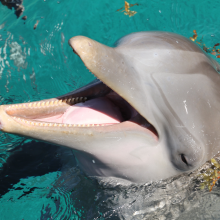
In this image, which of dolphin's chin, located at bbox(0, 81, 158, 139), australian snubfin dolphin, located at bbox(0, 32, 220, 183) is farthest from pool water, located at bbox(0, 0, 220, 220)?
dolphin's chin, located at bbox(0, 81, 158, 139)

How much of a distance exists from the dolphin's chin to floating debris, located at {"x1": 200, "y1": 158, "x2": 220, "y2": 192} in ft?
→ 3.01

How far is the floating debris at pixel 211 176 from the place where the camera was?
3.49 metres

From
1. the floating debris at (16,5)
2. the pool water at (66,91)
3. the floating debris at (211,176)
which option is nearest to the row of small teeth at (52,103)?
the pool water at (66,91)

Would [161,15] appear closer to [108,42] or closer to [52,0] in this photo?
[108,42]

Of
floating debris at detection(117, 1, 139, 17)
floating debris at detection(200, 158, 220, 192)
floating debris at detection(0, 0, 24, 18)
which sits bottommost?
floating debris at detection(200, 158, 220, 192)

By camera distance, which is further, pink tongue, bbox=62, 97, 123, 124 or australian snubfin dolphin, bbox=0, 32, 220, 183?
pink tongue, bbox=62, 97, 123, 124

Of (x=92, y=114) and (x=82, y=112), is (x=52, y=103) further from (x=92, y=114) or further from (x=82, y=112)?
(x=92, y=114)

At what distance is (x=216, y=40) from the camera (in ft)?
24.9

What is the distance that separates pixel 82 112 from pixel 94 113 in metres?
0.14

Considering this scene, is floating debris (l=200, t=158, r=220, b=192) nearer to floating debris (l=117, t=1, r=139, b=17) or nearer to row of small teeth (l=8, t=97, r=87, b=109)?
row of small teeth (l=8, t=97, r=87, b=109)

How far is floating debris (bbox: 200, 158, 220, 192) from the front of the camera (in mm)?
3485

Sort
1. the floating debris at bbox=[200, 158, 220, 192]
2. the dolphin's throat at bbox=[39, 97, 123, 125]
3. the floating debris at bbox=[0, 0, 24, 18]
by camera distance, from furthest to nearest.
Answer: the floating debris at bbox=[0, 0, 24, 18] < the floating debris at bbox=[200, 158, 220, 192] < the dolphin's throat at bbox=[39, 97, 123, 125]

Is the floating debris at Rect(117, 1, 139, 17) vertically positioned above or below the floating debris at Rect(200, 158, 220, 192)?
above

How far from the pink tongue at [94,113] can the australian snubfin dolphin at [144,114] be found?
1 cm
